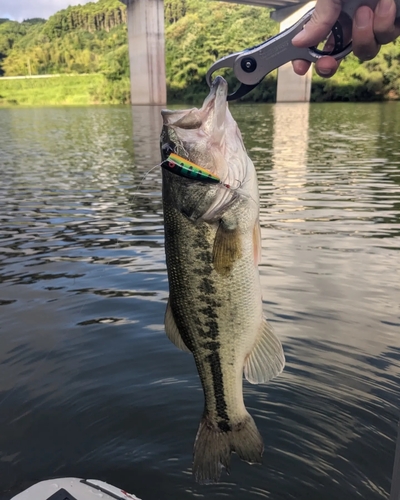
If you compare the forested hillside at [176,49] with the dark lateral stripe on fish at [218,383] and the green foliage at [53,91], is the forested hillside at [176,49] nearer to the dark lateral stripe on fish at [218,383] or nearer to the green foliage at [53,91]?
the green foliage at [53,91]

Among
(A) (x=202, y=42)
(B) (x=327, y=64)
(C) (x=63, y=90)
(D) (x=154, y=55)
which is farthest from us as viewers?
(C) (x=63, y=90)

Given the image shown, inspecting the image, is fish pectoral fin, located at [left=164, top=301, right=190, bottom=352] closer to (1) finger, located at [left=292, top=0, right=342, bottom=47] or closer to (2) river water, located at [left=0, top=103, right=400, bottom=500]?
(2) river water, located at [left=0, top=103, right=400, bottom=500]

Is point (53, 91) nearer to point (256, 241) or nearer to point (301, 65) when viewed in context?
point (301, 65)

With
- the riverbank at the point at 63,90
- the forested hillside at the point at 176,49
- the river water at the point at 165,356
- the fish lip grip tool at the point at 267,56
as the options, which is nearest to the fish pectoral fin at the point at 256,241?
the fish lip grip tool at the point at 267,56

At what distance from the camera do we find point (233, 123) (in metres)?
2.86

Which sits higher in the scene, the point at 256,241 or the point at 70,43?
the point at 70,43

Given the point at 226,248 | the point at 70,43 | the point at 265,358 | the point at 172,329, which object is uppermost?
the point at 70,43

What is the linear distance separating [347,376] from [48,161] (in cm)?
2019

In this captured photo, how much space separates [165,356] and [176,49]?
105 metres

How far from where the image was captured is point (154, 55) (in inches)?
2884

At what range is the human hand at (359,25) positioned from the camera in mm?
3119

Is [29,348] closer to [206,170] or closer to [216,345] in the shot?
[216,345]

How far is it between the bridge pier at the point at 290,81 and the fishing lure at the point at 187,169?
72.0 m

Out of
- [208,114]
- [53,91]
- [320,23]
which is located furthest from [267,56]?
[53,91]
